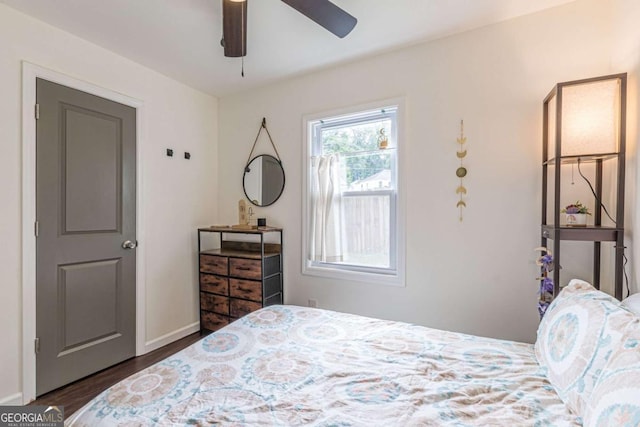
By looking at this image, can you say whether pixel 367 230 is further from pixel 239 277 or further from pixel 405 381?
pixel 405 381

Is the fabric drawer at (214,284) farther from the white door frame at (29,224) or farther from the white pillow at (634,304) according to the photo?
the white pillow at (634,304)

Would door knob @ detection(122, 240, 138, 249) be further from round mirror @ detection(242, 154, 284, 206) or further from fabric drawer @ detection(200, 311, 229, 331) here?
round mirror @ detection(242, 154, 284, 206)

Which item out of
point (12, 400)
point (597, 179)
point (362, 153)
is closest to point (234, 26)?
point (362, 153)

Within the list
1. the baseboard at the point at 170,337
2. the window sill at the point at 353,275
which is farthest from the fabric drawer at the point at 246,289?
the baseboard at the point at 170,337

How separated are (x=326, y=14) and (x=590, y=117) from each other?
1.47 m

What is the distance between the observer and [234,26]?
1.65 m

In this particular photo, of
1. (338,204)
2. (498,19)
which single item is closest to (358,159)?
(338,204)

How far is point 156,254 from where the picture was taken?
2.75 metres

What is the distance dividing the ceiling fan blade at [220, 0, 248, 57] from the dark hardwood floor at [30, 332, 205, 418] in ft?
8.01

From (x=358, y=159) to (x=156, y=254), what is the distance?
2.03 metres

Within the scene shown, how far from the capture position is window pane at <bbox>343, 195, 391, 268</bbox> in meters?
2.53

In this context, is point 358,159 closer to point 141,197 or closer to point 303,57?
point 303,57

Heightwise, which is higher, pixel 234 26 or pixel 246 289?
pixel 234 26

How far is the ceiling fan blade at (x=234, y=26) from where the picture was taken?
1.54 m
